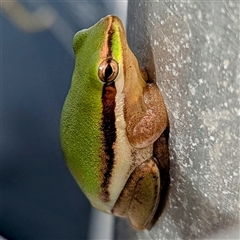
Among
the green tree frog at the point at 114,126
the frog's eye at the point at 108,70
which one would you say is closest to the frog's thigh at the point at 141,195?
the green tree frog at the point at 114,126

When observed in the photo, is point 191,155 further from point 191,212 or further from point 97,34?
point 97,34

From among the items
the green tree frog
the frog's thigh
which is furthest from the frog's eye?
the frog's thigh

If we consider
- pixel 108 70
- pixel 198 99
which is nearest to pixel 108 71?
Result: pixel 108 70

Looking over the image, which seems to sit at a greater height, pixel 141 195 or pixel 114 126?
pixel 114 126

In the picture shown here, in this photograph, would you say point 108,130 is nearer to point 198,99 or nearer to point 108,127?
point 108,127

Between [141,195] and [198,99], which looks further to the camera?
[141,195]

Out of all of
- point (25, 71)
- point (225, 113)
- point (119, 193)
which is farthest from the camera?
point (25, 71)

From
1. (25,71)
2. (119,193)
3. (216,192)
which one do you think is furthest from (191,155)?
(25,71)

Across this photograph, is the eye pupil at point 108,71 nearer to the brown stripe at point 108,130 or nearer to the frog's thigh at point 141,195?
the brown stripe at point 108,130
